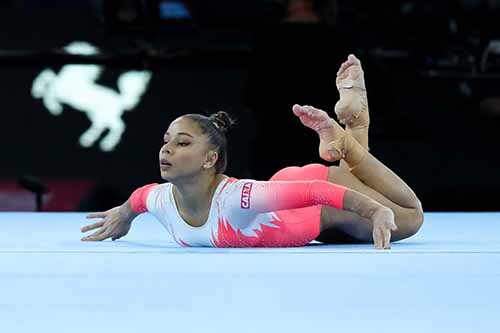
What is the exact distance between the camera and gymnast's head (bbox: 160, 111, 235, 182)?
3.43m

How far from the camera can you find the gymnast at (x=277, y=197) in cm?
338

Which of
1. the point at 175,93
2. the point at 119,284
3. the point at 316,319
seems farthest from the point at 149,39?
the point at 316,319

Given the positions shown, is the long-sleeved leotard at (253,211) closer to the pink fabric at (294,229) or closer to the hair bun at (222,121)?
the pink fabric at (294,229)

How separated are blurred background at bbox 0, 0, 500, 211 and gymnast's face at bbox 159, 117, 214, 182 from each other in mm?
2808

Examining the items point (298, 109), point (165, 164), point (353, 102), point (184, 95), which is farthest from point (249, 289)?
point (184, 95)

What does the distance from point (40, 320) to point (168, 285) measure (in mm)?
419

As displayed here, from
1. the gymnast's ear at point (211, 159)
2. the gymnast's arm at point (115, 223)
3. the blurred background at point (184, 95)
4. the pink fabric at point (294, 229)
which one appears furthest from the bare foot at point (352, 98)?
the blurred background at point (184, 95)

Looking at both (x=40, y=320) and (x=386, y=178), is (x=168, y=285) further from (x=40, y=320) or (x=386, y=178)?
(x=386, y=178)

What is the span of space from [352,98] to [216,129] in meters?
0.60

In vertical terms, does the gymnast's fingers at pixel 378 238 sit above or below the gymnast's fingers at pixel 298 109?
below

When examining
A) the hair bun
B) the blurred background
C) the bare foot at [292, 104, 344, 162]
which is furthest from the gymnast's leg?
the blurred background

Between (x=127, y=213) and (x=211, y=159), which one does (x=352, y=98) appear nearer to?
(x=211, y=159)

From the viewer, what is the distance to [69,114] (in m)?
6.40

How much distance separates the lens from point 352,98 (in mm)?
3877
